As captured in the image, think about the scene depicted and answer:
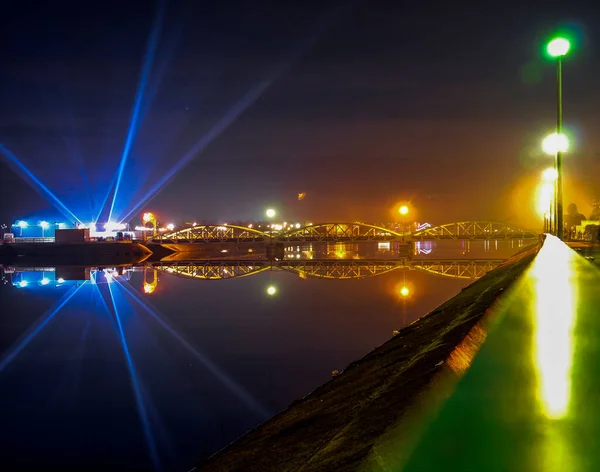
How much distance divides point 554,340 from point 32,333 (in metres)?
19.6

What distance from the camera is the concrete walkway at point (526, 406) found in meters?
2.35

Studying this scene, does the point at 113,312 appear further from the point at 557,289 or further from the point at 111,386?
the point at 557,289

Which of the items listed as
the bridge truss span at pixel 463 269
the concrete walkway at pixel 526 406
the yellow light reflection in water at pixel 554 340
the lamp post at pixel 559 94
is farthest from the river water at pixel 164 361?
the bridge truss span at pixel 463 269

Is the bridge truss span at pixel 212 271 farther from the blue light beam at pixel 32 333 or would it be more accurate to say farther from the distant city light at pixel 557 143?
the distant city light at pixel 557 143

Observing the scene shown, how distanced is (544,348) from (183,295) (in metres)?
28.1

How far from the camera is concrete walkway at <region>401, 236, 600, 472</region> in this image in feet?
7.72

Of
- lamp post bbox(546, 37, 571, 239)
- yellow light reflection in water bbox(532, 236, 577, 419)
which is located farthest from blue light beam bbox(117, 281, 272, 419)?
lamp post bbox(546, 37, 571, 239)

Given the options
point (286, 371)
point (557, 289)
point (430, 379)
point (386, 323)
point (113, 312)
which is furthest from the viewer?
point (113, 312)

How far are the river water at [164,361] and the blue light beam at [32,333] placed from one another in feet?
0.23

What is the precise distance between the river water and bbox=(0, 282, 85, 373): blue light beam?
69 mm

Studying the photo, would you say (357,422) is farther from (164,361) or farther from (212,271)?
(212,271)

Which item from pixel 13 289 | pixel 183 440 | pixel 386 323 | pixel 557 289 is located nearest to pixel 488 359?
pixel 557 289

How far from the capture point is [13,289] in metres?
36.3

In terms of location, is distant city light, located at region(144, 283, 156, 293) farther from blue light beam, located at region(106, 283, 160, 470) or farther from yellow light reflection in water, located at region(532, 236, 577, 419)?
yellow light reflection in water, located at region(532, 236, 577, 419)
